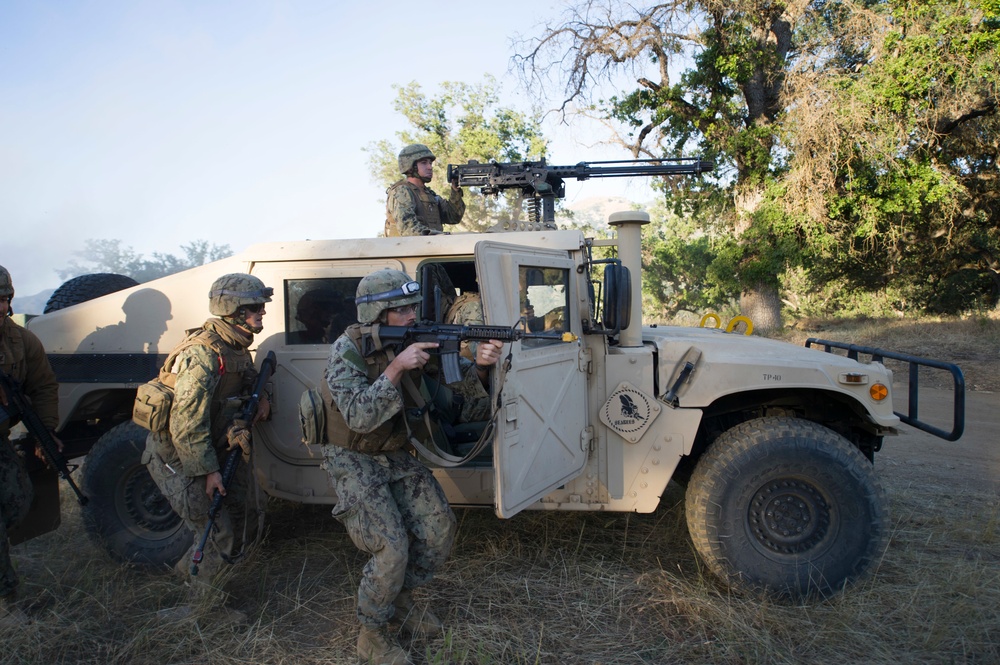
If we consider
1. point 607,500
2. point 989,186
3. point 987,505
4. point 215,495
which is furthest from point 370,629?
point 989,186

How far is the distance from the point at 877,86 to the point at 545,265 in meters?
10.5

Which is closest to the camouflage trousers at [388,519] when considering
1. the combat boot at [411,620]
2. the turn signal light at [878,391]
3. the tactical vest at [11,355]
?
the combat boot at [411,620]

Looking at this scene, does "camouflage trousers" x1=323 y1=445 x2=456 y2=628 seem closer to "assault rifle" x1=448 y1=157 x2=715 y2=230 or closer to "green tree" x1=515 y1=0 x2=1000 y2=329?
"assault rifle" x1=448 y1=157 x2=715 y2=230

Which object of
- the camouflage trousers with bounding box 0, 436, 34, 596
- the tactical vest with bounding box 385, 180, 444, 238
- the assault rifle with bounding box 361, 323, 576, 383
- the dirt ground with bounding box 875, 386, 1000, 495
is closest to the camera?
the assault rifle with bounding box 361, 323, 576, 383

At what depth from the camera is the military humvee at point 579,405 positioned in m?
3.29

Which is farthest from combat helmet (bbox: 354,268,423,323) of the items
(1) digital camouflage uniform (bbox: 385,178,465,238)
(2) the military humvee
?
(1) digital camouflage uniform (bbox: 385,178,465,238)

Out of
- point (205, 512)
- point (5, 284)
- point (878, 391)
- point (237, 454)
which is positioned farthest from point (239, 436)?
point (878, 391)

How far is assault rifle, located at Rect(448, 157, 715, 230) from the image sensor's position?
15.7ft

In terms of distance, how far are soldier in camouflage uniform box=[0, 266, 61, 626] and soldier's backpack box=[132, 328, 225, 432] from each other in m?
0.75

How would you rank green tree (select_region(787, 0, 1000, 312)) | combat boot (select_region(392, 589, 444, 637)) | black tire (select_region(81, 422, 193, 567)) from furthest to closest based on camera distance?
green tree (select_region(787, 0, 1000, 312)) < black tire (select_region(81, 422, 193, 567)) < combat boot (select_region(392, 589, 444, 637))

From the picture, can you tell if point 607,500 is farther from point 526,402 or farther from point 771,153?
point 771,153

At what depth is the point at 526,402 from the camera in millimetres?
3113

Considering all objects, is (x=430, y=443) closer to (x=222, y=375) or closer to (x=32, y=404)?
(x=222, y=375)

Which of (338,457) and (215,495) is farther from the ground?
(338,457)
